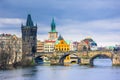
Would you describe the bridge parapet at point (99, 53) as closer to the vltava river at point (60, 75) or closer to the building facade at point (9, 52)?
the building facade at point (9, 52)

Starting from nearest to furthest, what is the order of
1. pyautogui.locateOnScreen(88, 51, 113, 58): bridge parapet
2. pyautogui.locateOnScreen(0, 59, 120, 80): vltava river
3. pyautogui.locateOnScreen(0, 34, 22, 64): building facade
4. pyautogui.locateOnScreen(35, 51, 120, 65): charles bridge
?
pyautogui.locateOnScreen(0, 59, 120, 80): vltava river, pyautogui.locateOnScreen(0, 34, 22, 64): building facade, pyautogui.locateOnScreen(35, 51, 120, 65): charles bridge, pyautogui.locateOnScreen(88, 51, 113, 58): bridge parapet

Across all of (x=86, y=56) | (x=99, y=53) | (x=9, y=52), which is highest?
(x=99, y=53)

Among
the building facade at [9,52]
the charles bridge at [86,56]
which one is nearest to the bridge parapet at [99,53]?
the charles bridge at [86,56]

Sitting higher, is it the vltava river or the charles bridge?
the charles bridge

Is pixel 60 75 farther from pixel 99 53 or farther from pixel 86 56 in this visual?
pixel 86 56

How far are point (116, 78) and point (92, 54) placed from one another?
6499cm

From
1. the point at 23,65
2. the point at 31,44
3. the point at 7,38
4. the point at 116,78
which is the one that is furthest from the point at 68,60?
the point at 116,78

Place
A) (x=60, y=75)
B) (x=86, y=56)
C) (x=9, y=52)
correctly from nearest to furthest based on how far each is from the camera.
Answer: (x=60, y=75) → (x=9, y=52) → (x=86, y=56)

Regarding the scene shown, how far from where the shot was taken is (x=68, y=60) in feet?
646

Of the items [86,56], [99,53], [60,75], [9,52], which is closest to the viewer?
[60,75]

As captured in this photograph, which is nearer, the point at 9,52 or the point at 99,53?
the point at 9,52

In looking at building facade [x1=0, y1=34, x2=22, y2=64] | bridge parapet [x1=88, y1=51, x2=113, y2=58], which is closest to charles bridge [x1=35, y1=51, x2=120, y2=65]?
bridge parapet [x1=88, y1=51, x2=113, y2=58]

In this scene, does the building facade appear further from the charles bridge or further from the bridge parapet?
the bridge parapet

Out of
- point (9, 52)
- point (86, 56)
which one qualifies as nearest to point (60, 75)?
point (9, 52)
